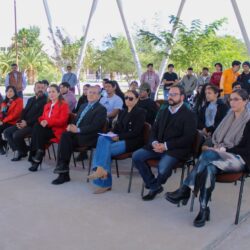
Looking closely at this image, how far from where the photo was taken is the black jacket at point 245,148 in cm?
354

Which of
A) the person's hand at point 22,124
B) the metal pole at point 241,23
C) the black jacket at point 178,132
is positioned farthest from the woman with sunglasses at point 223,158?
the metal pole at point 241,23

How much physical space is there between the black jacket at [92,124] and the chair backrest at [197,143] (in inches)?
56.6

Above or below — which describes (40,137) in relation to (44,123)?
below

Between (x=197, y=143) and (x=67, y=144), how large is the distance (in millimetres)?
1689

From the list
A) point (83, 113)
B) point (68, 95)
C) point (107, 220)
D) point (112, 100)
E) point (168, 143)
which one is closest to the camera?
point (107, 220)

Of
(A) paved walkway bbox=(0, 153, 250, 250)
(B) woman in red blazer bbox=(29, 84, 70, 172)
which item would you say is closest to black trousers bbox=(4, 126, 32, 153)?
(B) woman in red blazer bbox=(29, 84, 70, 172)

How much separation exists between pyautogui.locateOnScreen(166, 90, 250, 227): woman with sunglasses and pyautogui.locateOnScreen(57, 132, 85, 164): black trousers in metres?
1.62

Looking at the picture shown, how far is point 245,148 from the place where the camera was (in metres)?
3.58

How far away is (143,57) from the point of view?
20828mm

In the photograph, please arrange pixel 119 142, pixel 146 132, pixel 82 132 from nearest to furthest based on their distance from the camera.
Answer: pixel 119 142 → pixel 146 132 → pixel 82 132

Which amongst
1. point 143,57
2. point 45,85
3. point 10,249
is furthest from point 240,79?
point 143,57

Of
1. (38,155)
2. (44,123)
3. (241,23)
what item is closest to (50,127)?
(44,123)

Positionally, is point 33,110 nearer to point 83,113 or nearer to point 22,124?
point 22,124

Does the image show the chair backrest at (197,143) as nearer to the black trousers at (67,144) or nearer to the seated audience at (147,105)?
the black trousers at (67,144)
